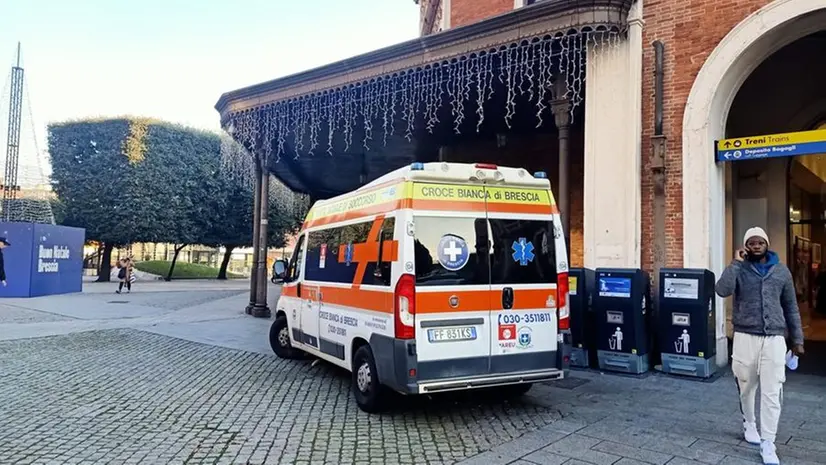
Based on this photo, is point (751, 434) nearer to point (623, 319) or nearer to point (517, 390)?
point (517, 390)

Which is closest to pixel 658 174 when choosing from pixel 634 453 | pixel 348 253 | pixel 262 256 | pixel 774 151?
pixel 774 151

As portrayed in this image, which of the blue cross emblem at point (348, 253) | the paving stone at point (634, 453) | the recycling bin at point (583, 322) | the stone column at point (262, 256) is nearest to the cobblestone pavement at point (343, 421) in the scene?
the paving stone at point (634, 453)

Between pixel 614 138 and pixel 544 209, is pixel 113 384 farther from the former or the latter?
pixel 614 138

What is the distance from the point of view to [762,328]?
178 inches

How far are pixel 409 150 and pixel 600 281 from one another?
33.1ft

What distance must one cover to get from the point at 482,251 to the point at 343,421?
6.93 feet

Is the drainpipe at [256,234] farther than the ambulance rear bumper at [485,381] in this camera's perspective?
Yes

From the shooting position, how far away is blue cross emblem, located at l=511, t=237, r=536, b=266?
5.86 m

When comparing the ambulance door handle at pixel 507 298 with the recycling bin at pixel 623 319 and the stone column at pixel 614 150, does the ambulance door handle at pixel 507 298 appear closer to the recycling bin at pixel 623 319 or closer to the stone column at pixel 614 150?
the recycling bin at pixel 623 319

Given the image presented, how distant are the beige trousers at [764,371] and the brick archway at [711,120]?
3.46 metres

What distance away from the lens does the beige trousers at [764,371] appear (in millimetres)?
4387

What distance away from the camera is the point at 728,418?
5590 millimetres

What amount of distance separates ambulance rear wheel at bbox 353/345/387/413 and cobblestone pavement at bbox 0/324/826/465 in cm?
12

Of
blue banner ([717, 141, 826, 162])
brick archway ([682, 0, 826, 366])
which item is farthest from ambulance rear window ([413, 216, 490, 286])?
blue banner ([717, 141, 826, 162])
